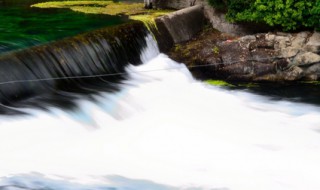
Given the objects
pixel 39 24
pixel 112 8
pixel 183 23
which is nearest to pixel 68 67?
pixel 39 24

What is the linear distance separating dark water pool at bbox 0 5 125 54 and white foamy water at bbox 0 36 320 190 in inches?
72.6

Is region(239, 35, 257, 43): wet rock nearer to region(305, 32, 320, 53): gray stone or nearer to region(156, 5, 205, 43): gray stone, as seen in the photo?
region(305, 32, 320, 53): gray stone

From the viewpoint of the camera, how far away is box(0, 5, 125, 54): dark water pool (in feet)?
29.6

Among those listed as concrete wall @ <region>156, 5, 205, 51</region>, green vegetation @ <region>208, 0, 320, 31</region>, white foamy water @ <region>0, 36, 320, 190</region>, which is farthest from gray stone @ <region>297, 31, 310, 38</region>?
concrete wall @ <region>156, 5, 205, 51</region>

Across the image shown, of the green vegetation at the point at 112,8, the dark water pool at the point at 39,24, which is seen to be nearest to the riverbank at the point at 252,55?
the green vegetation at the point at 112,8

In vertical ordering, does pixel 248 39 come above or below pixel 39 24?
below

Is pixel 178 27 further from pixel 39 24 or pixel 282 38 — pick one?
pixel 39 24

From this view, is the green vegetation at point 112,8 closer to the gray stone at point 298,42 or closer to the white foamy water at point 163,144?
the white foamy water at point 163,144

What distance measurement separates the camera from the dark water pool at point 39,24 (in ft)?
29.6

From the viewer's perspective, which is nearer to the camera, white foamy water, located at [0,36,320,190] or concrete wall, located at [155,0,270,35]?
white foamy water, located at [0,36,320,190]

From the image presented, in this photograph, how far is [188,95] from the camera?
31.6ft

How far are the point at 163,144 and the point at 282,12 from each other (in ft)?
17.4

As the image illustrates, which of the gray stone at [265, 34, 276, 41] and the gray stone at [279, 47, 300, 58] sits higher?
the gray stone at [265, 34, 276, 41]

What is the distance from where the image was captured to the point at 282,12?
10.8m
